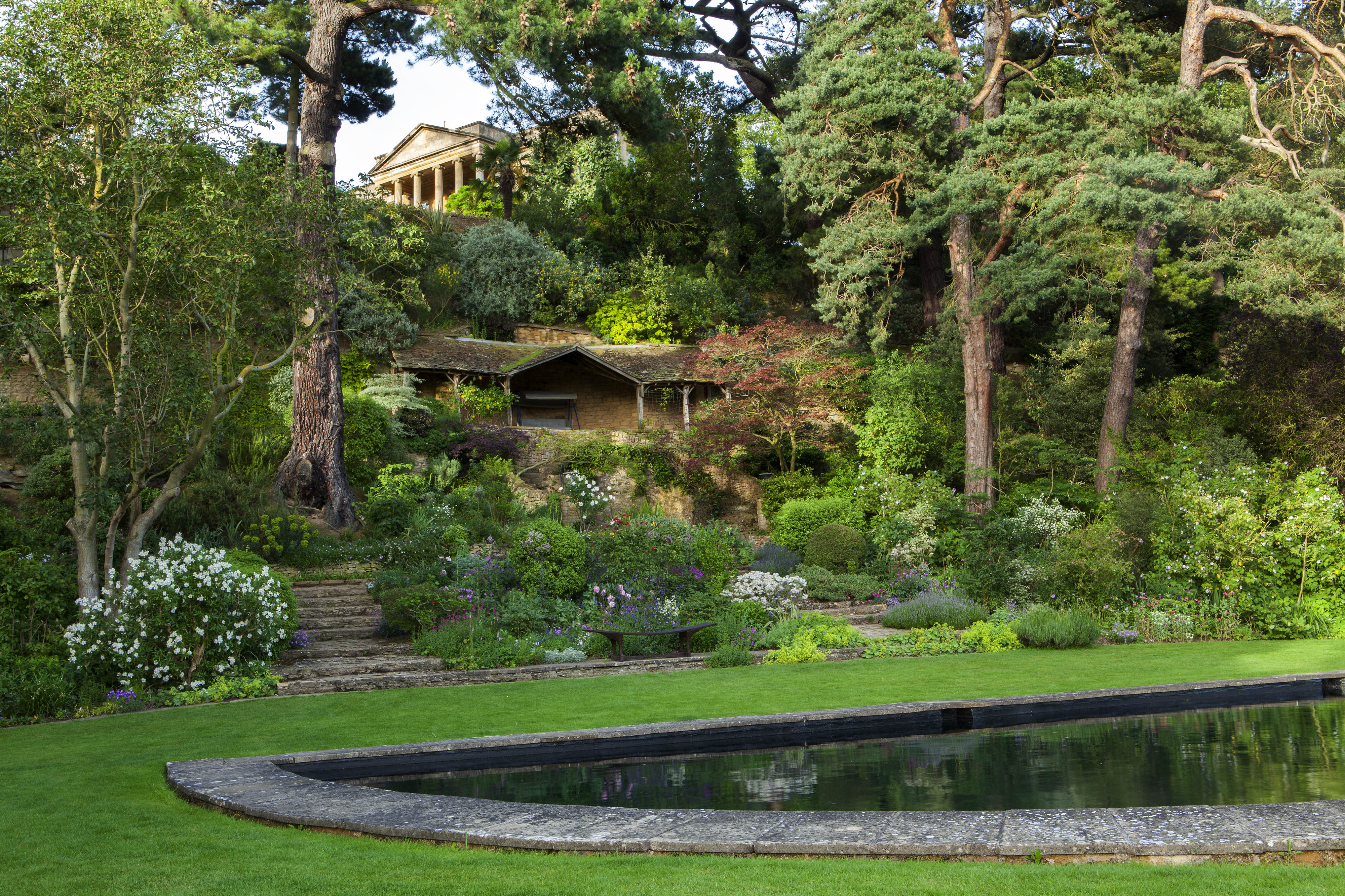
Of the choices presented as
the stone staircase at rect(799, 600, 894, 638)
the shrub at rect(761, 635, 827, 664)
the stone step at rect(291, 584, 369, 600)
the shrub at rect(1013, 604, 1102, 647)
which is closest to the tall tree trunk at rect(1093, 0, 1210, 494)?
the stone staircase at rect(799, 600, 894, 638)

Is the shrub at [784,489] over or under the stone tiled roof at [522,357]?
under

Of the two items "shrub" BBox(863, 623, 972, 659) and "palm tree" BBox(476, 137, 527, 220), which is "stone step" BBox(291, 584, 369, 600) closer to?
"shrub" BBox(863, 623, 972, 659)

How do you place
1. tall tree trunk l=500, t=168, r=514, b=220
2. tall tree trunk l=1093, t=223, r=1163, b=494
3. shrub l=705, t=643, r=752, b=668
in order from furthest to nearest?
tall tree trunk l=500, t=168, r=514, b=220
tall tree trunk l=1093, t=223, r=1163, b=494
shrub l=705, t=643, r=752, b=668

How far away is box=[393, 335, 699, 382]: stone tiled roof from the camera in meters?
24.3

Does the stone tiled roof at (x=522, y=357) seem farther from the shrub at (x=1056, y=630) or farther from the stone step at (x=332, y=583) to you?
the shrub at (x=1056, y=630)

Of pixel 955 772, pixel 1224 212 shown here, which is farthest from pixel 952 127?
pixel 955 772

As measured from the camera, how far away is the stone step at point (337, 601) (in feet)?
43.1

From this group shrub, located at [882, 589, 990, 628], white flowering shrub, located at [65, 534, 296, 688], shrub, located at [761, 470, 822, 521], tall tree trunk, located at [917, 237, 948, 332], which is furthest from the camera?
tall tree trunk, located at [917, 237, 948, 332]

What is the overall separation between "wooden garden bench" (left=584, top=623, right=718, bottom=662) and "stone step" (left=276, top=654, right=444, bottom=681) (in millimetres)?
1992

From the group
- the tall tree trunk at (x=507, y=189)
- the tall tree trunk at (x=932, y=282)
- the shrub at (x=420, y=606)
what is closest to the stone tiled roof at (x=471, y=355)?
the tall tree trunk at (x=507, y=189)

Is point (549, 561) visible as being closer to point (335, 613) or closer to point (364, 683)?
point (335, 613)

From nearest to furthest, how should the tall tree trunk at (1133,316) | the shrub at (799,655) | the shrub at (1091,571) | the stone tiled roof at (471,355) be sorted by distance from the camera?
1. the shrub at (799,655)
2. the shrub at (1091,571)
3. the tall tree trunk at (1133,316)
4. the stone tiled roof at (471,355)

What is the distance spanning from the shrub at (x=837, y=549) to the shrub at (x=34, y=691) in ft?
36.7

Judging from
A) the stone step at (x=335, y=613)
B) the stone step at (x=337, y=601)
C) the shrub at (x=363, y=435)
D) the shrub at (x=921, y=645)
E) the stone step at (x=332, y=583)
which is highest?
the shrub at (x=363, y=435)
